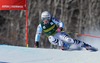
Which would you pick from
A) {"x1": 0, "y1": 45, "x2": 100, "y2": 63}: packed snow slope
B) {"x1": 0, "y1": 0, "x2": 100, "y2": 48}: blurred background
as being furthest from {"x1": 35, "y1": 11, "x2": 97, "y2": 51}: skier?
{"x1": 0, "y1": 0, "x2": 100, "y2": 48}: blurred background

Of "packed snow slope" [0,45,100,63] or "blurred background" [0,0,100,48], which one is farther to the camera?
"blurred background" [0,0,100,48]

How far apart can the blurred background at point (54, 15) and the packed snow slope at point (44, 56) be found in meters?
8.21

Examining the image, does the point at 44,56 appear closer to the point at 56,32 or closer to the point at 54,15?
the point at 56,32

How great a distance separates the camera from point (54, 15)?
16547mm

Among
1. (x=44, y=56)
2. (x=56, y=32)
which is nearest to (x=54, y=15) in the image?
(x=56, y=32)

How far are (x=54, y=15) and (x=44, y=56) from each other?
929cm

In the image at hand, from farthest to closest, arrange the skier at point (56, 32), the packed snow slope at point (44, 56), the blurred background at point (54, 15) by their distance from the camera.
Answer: the blurred background at point (54, 15)
the skier at point (56, 32)
the packed snow slope at point (44, 56)

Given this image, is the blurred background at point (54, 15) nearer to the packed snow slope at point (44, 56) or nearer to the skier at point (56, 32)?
the skier at point (56, 32)

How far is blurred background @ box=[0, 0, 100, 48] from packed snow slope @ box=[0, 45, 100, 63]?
8.21 metres

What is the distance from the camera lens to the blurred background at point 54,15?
1666 cm

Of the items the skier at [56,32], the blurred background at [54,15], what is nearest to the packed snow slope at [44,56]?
the skier at [56,32]

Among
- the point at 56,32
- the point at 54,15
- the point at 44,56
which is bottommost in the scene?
the point at 54,15

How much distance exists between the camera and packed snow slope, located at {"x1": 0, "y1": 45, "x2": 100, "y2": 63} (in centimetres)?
689

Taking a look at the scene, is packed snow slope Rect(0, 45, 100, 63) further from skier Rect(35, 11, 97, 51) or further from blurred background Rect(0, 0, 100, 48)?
blurred background Rect(0, 0, 100, 48)
